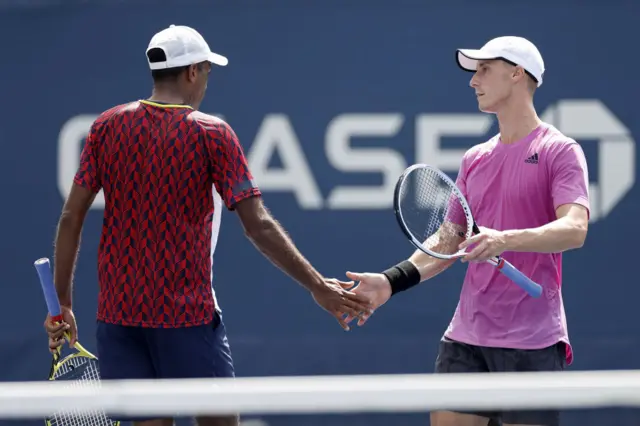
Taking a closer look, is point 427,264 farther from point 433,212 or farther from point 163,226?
point 163,226

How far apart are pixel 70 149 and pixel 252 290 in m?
1.08

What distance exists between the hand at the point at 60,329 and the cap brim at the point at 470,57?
A: 1415mm

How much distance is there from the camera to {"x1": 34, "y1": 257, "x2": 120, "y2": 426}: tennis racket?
3330mm

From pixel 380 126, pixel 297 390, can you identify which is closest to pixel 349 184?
pixel 380 126

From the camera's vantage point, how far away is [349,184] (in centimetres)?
526

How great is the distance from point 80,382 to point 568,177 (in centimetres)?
161

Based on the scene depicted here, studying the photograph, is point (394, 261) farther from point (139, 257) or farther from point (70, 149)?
point (139, 257)

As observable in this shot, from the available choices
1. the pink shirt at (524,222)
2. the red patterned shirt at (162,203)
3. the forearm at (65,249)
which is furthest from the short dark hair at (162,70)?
the pink shirt at (524,222)

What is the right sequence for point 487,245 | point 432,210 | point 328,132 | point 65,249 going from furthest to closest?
point 328,132, point 432,210, point 65,249, point 487,245

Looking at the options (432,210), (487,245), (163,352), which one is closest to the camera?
(487,245)

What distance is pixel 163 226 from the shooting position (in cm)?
320

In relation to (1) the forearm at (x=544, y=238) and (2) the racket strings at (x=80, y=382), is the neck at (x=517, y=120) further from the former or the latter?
(2) the racket strings at (x=80, y=382)

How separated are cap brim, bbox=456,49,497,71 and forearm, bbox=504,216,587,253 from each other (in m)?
0.58

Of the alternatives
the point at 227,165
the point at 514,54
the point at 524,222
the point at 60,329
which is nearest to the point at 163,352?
the point at 60,329
